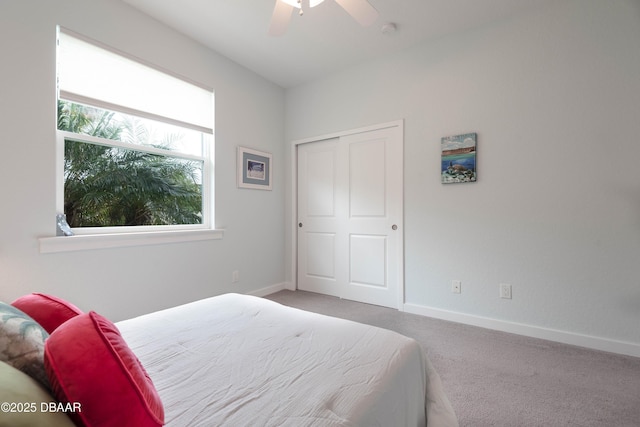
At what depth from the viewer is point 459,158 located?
8.79 feet

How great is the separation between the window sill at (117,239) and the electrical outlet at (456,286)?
246 centimetres

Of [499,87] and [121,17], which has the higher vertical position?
[121,17]

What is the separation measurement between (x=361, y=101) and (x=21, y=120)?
2914 millimetres

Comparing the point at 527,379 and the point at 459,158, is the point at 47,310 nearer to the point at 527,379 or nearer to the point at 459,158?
the point at 527,379

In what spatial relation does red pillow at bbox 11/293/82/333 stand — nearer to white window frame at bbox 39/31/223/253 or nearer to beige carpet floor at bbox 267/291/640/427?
white window frame at bbox 39/31/223/253

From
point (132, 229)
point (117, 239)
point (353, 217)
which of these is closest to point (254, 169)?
point (353, 217)

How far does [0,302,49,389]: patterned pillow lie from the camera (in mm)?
601

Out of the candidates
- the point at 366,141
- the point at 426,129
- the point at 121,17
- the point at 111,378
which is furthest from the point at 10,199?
the point at 426,129

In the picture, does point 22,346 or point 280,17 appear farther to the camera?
point 280,17

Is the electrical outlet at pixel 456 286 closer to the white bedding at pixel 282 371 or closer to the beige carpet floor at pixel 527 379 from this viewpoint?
the beige carpet floor at pixel 527 379

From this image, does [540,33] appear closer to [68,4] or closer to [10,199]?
[68,4]

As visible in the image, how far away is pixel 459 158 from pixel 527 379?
71.3 inches

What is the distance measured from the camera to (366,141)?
128 inches

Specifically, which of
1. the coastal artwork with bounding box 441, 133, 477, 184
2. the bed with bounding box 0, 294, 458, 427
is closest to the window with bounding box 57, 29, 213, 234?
the bed with bounding box 0, 294, 458, 427
